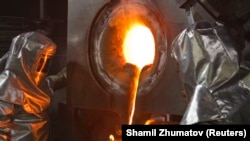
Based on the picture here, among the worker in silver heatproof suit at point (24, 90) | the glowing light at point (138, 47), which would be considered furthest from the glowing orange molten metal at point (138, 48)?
the worker in silver heatproof suit at point (24, 90)

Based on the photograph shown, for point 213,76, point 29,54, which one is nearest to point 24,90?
point 29,54

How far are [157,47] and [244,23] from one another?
0.53 m

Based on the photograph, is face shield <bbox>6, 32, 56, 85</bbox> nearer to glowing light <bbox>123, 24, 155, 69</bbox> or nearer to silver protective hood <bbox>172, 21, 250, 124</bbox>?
glowing light <bbox>123, 24, 155, 69</bbox>

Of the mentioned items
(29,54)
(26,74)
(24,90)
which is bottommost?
(24,90)

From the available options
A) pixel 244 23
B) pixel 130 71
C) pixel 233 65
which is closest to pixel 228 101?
pixel 233 65

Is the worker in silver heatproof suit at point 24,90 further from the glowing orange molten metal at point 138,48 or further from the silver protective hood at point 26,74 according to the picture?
the glowing orange molten metal at point 138,48

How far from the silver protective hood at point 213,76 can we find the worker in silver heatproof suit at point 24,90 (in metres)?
1.18

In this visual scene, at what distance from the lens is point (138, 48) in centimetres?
262

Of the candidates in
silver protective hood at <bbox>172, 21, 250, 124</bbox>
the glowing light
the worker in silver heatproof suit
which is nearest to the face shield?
the worker in silver heatproof suit

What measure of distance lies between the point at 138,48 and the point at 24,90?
2.77 ft

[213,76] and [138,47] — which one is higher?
[138,47]

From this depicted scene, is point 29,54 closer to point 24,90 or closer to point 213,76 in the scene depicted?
point 24,90

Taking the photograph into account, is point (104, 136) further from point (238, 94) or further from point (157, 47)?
point (238, 94)

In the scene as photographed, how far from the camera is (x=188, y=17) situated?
212 cm
